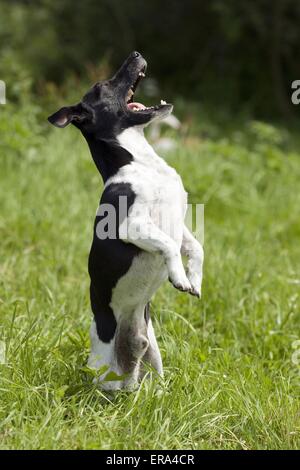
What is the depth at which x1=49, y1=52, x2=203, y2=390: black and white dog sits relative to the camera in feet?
9.47

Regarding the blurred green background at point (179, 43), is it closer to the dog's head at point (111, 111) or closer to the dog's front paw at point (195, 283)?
the dog's head at point (111, 111)

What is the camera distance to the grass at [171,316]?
303 centimetres

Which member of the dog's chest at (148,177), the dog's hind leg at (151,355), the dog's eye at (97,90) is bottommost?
the dog's hind leg at (151,355)

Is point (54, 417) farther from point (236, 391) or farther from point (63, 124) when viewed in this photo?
point (63, 124)

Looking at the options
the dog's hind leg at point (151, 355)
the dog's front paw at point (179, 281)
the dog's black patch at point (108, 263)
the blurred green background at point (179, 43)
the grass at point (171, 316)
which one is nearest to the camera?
the dog's front paw at point (179, 281)

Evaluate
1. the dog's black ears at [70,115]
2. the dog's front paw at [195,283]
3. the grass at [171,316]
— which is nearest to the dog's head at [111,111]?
the dog's black ears at [70,115]

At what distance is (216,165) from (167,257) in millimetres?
4829

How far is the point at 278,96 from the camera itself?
12.6 m

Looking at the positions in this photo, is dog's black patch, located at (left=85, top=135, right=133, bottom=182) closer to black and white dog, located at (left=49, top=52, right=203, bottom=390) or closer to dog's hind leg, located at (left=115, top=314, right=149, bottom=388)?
black and white dog, located at (left=49, top=52, right=203, bottom=390)

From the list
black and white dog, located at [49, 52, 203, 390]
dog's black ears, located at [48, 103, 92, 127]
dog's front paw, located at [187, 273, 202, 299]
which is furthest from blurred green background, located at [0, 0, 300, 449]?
dog's black ears, located at [48, 103, 92, 127]

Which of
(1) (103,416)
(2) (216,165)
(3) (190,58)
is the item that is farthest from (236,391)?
(3) (190,58)

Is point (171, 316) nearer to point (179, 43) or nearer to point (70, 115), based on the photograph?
point (70, 115)

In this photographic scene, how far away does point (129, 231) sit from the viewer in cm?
285

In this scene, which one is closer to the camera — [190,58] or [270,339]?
[270,339]
